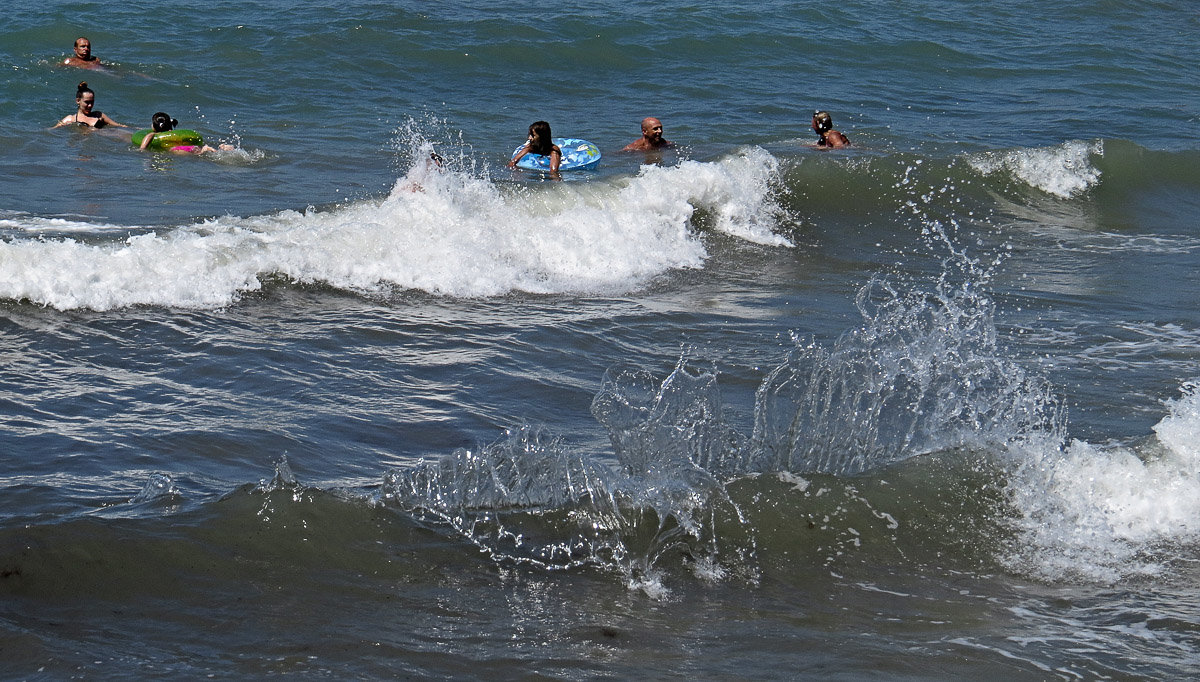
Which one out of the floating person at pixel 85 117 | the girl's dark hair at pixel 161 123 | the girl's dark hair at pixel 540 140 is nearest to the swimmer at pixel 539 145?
the girl's dark hair at pixel 540 140

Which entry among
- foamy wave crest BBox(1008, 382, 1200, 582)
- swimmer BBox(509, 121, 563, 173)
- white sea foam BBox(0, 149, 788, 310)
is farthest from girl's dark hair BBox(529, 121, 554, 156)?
foamy wave crest BBox(1008, 382, 1200, 582)

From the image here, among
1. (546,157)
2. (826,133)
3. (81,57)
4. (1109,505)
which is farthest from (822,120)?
(81,57)

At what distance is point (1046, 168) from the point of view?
14203 millimetres

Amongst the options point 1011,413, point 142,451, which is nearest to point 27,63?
point 142,451

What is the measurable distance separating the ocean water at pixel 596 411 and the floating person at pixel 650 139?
399 millimetres

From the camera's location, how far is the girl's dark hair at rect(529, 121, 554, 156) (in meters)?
13.5

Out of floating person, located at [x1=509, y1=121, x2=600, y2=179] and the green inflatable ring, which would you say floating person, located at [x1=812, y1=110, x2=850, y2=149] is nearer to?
floating person, located at [x1=509, y1=121, x2=600, y2=179]

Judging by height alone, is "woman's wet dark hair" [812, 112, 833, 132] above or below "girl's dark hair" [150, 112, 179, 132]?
above

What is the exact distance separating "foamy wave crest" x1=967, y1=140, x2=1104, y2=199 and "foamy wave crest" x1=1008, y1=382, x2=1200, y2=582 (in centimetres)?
866

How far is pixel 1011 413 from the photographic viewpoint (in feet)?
20.1

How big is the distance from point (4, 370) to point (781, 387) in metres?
4.03

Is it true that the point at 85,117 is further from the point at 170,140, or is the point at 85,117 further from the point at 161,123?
the point at 170,140

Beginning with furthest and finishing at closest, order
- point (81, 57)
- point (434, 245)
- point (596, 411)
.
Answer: point (81, 57) < point (434, 245) < point (596, 411)

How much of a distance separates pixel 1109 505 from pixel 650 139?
10114 mm
